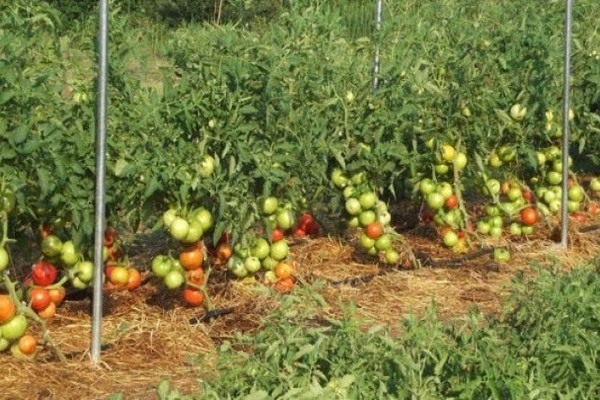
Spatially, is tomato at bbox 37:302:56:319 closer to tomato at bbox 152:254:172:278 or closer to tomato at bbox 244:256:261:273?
tomato at bbox 152:254:172:278

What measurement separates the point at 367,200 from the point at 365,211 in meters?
0.09

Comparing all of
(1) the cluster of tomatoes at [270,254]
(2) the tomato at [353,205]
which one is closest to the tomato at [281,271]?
(1) the cluster of tomatoes at [270,254]

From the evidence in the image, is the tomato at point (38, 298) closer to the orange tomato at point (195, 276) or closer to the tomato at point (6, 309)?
the tomato at point (6, 309)

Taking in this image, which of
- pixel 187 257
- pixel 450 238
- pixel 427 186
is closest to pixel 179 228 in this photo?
pixel 187 257

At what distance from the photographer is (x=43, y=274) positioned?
14.1 ft

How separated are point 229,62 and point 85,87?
1.92ft

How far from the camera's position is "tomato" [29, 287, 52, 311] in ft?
13.9

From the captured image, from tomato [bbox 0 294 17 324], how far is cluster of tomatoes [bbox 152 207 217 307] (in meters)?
0.75

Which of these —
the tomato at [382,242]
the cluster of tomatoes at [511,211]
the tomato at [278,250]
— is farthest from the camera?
the cluster of tomatoes at [511,211]

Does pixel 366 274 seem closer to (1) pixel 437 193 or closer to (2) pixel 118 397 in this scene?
(1) pixel 437 193

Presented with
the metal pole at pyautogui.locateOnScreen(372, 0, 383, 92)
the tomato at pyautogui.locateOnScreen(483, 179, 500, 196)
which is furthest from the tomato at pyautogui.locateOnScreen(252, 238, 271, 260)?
the tomato at pyautogui.locateOnScreen(483, 179, 500, 196)

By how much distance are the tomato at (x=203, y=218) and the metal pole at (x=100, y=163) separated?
525mm

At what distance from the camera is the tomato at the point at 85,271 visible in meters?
4.41

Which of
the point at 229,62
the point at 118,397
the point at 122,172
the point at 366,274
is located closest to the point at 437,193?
the point at 366,274
